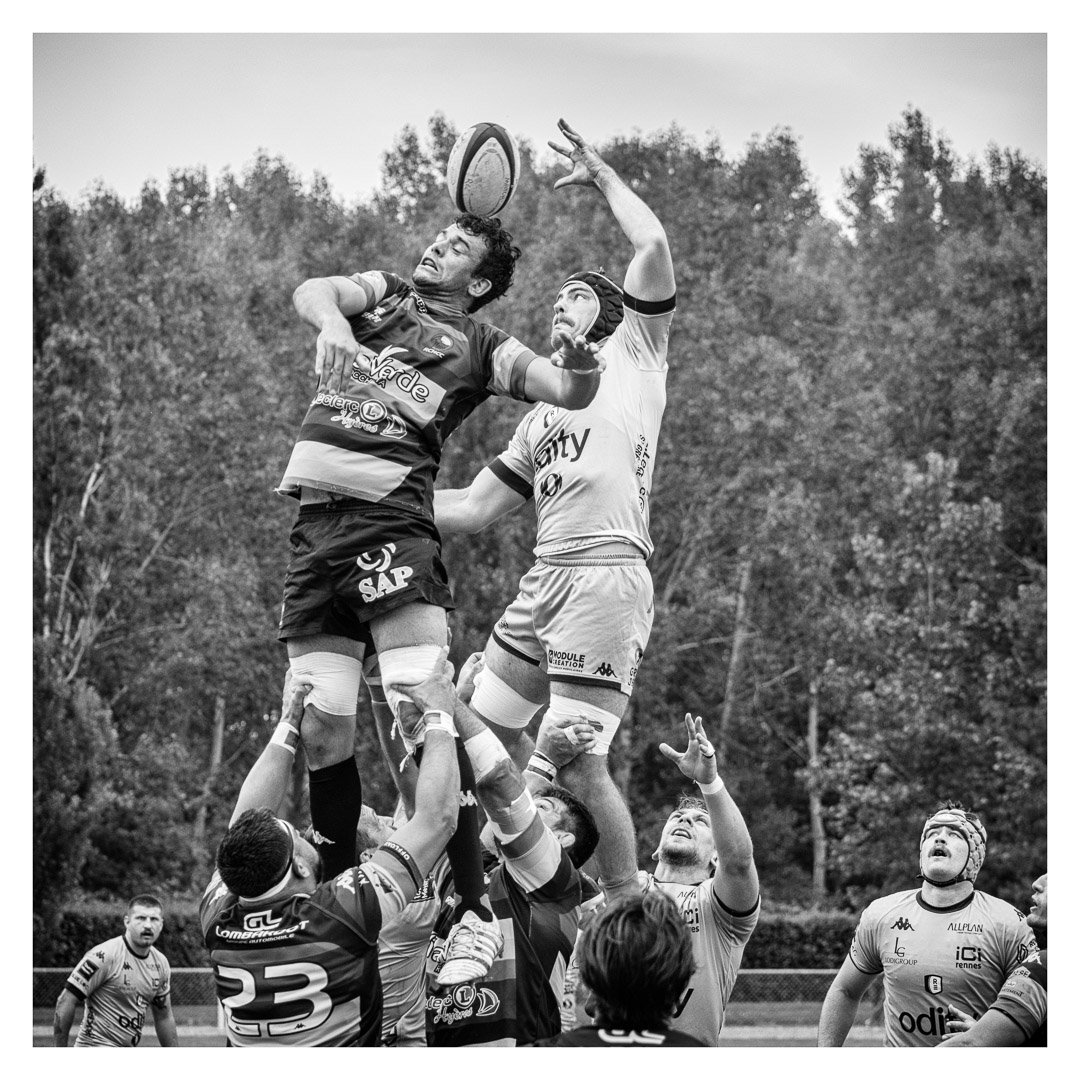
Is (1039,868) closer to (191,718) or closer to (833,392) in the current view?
(833,392)

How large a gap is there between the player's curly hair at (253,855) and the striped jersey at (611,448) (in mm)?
2041

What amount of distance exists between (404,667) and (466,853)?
619 mm

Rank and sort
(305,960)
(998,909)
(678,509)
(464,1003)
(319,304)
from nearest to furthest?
(305,960) < (464,1003) < (319,304) < (998,909) < (678,509)

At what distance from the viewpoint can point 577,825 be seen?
474 cm

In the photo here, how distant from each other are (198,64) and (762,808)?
14575 millimetres

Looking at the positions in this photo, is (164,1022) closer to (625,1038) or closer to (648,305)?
(648,305)

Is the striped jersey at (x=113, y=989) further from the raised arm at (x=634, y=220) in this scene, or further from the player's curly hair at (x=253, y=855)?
the raised arm at (x=634, y=220)

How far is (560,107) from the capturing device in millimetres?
14812

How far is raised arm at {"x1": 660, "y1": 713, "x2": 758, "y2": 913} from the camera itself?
4.46 meters

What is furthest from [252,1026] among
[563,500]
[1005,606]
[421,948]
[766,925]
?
[1005,606]

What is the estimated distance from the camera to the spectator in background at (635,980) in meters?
3.11

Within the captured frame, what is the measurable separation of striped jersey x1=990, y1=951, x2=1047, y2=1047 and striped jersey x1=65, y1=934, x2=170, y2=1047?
16.7ft

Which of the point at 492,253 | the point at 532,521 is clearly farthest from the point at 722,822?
the point at 532,521

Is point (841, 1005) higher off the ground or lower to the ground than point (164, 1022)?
higher
